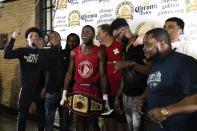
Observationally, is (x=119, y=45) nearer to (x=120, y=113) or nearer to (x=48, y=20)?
(x=120, y=113)

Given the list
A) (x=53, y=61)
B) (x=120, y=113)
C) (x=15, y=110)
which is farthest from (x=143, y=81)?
(x=15, y=110)

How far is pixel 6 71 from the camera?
9008 millimetres

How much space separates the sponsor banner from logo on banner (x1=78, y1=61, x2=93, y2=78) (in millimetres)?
982

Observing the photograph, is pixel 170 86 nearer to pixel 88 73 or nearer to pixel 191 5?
pixel 191 5

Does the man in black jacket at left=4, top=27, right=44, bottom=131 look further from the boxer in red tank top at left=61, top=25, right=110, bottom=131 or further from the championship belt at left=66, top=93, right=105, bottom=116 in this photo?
the championship belt at left=66, top=93, right=105, bottom=116

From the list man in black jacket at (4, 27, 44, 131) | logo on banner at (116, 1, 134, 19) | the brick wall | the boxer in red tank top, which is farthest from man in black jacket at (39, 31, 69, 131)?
the brick wall

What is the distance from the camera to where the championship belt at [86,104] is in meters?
4.64

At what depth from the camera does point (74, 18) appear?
20.9 feet

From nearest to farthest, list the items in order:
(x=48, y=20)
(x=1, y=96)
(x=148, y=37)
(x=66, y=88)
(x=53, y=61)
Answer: (x=148, y=37)
(x=66, y=88)
(x=53, y=61)
(x=48, y=20)
(x=1, y=96)

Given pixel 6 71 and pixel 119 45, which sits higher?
pixel 119 45

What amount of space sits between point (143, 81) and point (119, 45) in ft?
2.61

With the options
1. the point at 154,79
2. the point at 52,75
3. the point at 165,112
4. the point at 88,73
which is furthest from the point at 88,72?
the point at 165,112

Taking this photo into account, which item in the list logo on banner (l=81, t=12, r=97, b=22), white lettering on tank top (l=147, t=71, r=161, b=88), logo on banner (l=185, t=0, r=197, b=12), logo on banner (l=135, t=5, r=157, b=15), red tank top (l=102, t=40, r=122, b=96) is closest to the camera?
white lettering on tank top (l=147, t=71, r=161, b=88)

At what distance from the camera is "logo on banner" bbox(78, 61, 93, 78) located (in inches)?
186
